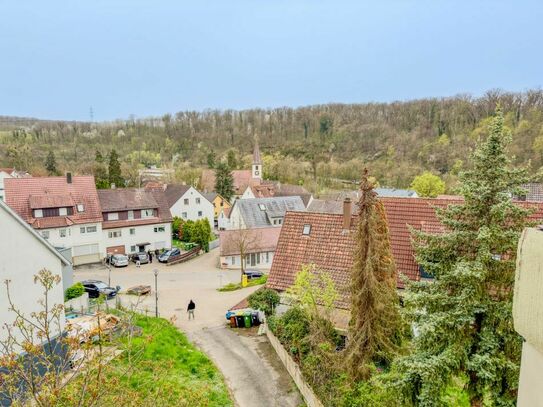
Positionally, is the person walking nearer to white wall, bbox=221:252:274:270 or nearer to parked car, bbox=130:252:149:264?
white wall, bbox=221:252:274:270

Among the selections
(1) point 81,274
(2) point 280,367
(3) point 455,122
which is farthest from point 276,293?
(3) point 455,122

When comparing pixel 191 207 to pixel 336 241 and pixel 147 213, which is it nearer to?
pixel 147 213

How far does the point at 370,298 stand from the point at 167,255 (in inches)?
1081

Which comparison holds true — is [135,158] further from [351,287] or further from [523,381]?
[523,381]

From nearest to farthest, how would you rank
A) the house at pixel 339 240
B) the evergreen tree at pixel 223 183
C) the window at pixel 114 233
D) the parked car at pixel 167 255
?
the house at pixel 339 240 → the parked car at pixel 167 255 → the window at pixel 114 233 → the evergreen tree at pixel 223 183

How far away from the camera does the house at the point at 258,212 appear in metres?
43.9

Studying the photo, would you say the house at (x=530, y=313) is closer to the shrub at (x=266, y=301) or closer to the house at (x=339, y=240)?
the house at (x=339, y=240)

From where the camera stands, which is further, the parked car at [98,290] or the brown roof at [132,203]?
the brown roof at [132,203]

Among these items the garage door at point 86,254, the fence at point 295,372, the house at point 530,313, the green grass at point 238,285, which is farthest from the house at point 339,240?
the garage door at point 86,254

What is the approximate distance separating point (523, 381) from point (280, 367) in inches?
655

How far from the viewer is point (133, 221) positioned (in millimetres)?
39156

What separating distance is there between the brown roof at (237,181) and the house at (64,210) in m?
34.0

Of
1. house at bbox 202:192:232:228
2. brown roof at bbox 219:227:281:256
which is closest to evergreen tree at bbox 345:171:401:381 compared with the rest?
brown roof at bbox 219:227:281:256

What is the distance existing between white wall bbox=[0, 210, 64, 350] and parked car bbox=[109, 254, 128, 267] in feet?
68.6
